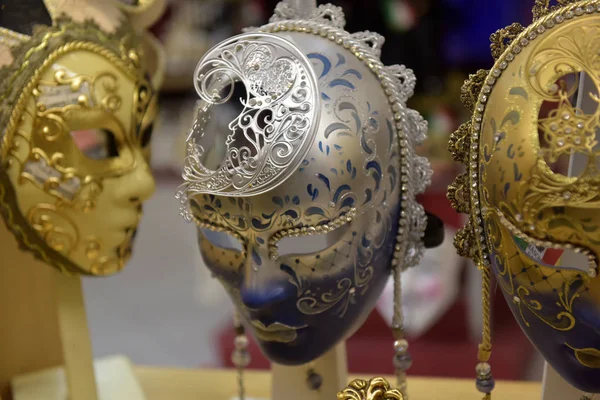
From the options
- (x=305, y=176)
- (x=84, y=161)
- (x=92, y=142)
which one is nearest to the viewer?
(x=305, y=176)

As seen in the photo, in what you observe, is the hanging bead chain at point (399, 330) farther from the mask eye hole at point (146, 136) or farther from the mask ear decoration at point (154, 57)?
the mask ear decoration at point (154, 57)

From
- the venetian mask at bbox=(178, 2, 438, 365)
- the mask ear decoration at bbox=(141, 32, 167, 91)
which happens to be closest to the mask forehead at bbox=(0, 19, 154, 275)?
the mask ear decoration at bbox=(141, 32, 167, 91)

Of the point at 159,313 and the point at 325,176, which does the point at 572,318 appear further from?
the point at 159,313

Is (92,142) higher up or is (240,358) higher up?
(92,142)

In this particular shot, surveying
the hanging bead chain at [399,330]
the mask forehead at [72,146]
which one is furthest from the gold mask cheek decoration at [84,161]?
the hanging bead chain at [399,330]

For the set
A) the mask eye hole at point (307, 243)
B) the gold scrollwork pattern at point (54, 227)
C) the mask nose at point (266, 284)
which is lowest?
the mask nose at point (266, 284)

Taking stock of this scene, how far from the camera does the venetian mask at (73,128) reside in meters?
0.99

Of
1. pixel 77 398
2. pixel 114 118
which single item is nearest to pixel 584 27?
pixel 114 118

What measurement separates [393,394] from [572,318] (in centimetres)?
22

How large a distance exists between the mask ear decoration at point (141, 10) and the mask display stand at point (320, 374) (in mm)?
657

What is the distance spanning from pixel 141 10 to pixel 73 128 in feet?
0.85

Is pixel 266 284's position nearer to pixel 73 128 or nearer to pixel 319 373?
pixel 319 373

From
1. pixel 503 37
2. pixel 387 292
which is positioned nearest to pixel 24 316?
pixel 387 292

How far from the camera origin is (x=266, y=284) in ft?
2.85
